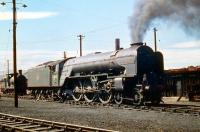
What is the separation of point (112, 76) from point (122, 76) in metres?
1.24

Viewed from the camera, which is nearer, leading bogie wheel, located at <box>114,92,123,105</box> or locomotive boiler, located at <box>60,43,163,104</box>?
locomotive boiler, located at <box>60,43,163,104</box>

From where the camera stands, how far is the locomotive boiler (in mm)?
22031

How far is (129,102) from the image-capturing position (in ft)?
77.6

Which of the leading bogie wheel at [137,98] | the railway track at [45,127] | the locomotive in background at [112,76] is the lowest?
the railway track at [45,127]

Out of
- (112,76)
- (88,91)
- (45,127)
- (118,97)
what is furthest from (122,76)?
(45,127)

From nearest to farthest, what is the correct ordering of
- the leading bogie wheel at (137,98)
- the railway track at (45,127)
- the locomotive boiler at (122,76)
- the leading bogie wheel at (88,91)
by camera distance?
the railway track at (45,127) < the leading bogie wheel at (137,98) < the locomotive boiler at (122,76) < the leading bogie wheel at (88,91)

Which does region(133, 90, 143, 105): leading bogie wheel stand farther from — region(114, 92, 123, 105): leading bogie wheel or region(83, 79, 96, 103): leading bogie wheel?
region(83, 79, 96, 103): leading bogie wheel

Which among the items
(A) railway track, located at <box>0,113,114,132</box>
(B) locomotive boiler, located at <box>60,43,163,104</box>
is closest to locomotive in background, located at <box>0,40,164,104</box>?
(B) locomotive boiler, located at <box>60,43,163,104</box>

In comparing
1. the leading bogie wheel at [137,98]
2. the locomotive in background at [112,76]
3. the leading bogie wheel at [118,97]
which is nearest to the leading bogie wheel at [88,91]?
the locomotive in background at [112,76]

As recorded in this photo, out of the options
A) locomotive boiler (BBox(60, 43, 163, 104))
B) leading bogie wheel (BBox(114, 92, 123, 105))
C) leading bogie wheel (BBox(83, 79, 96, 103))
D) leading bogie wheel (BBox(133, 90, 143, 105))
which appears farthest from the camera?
leading bogie wheel (BBox(83, 79, 96, 103))

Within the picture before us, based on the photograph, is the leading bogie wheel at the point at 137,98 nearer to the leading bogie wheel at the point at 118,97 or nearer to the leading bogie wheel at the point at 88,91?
the leading bogie wheel at the point at 118,97

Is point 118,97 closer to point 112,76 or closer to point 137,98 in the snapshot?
point 112,76

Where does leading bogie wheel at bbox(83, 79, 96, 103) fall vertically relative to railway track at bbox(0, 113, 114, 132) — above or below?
above

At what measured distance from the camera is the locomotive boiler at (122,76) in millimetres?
22031
